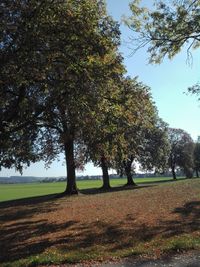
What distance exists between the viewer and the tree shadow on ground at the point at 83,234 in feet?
42.5

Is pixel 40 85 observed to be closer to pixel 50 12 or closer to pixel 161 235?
pixel 50 12

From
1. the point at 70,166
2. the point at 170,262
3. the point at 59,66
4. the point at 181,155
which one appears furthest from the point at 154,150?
the point at 170,262

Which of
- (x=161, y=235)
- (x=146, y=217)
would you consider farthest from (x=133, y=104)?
(x=161, y=235)

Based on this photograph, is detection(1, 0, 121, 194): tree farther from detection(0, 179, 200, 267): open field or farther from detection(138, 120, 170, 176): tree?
detection(138, 120, 170, 176): tree

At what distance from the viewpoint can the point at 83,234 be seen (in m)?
15.1

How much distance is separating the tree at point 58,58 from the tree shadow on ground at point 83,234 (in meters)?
5.41

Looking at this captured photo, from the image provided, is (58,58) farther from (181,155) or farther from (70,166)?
(181,155)

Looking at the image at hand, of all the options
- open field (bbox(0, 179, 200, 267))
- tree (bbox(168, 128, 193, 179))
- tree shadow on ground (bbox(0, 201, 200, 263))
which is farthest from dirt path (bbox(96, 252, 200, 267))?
tree (bbox(168, 128, 193, 179))

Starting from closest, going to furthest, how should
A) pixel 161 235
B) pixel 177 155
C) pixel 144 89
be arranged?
pixel 161 235
pixel 144 89
pixel 177 155

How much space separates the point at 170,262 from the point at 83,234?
18.7 ft

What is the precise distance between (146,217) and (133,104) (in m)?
9.57

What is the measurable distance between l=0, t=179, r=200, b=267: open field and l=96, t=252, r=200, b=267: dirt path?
1.61 feet

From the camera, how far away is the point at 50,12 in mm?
17188

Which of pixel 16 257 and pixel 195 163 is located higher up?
pixel 195 163
